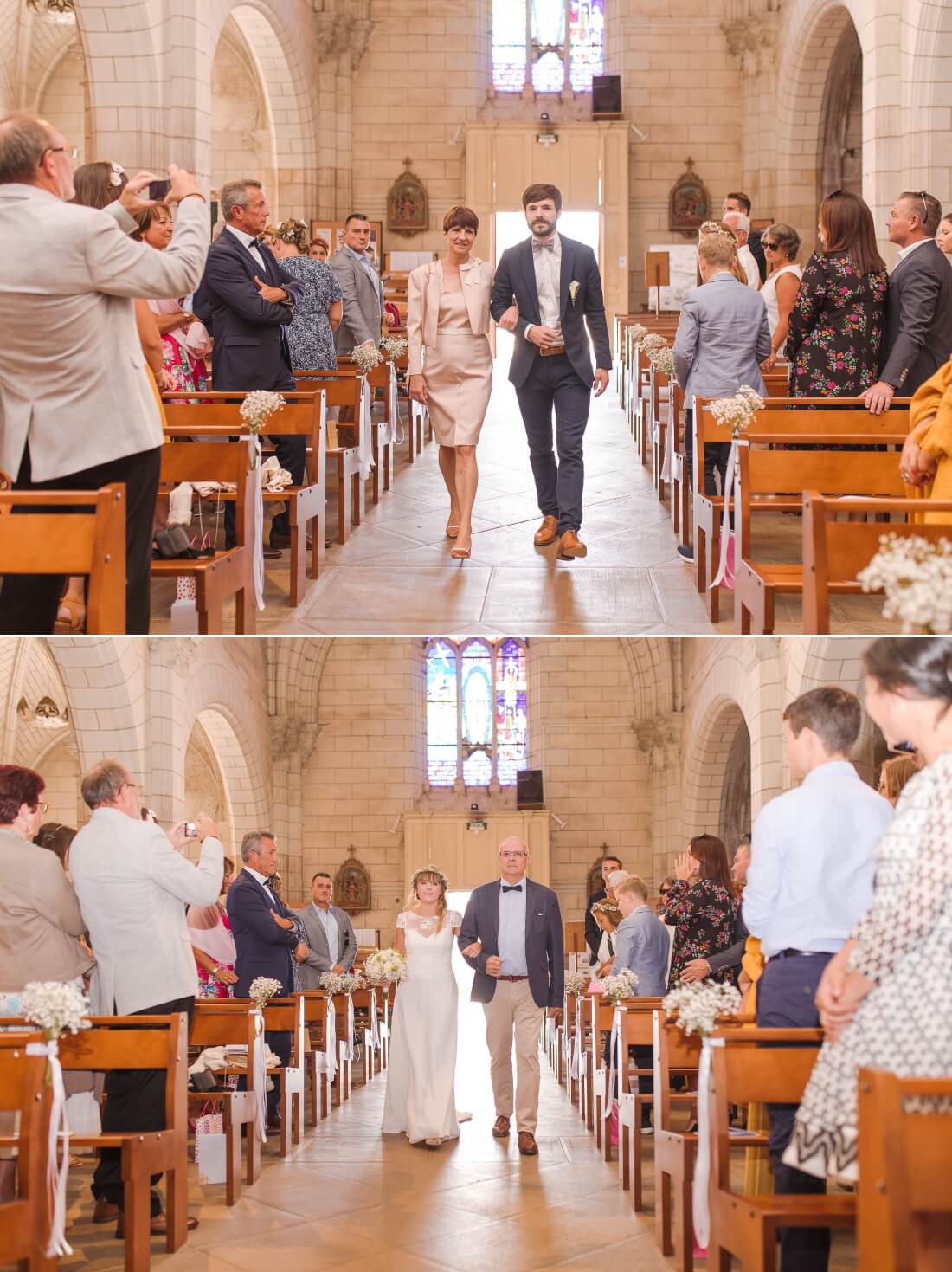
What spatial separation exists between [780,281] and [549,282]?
87.2 inches

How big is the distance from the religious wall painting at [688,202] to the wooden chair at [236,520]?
16.0m

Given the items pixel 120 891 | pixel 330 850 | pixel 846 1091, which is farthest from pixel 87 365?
pixel 330 850

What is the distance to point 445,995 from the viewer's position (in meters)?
6.95

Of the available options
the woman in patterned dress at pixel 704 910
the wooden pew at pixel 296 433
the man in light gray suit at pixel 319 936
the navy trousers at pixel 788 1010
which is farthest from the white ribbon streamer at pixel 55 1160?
the man in light gray suit at pixel 319 936

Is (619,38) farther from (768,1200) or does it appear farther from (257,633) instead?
(768,1200)

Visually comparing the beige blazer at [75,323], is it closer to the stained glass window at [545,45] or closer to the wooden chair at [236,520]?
the wooden chair at [236,520]

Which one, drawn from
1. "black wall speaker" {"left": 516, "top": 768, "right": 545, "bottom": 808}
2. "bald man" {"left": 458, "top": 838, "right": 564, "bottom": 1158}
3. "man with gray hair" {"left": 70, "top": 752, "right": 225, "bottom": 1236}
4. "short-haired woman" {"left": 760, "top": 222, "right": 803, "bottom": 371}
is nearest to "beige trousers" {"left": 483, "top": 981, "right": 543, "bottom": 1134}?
"bald man" {"left": 458, "top": 838, "right": 564, "bottom": 1158}

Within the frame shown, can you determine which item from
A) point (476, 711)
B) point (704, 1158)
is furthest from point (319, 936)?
point (476, 711)

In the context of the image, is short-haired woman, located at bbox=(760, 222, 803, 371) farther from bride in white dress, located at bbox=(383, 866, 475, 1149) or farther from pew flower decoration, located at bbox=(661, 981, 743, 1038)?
pew flower decoration, located at bbox=(661, 981, 743, 1038)

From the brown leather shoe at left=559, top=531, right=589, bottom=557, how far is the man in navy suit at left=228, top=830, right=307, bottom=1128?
191 cm

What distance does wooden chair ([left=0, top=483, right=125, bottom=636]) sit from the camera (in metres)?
4.12

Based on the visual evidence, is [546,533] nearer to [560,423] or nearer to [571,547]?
[571,547]

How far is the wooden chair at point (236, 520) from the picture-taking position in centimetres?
564

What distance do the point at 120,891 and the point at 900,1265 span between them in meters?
2.55
